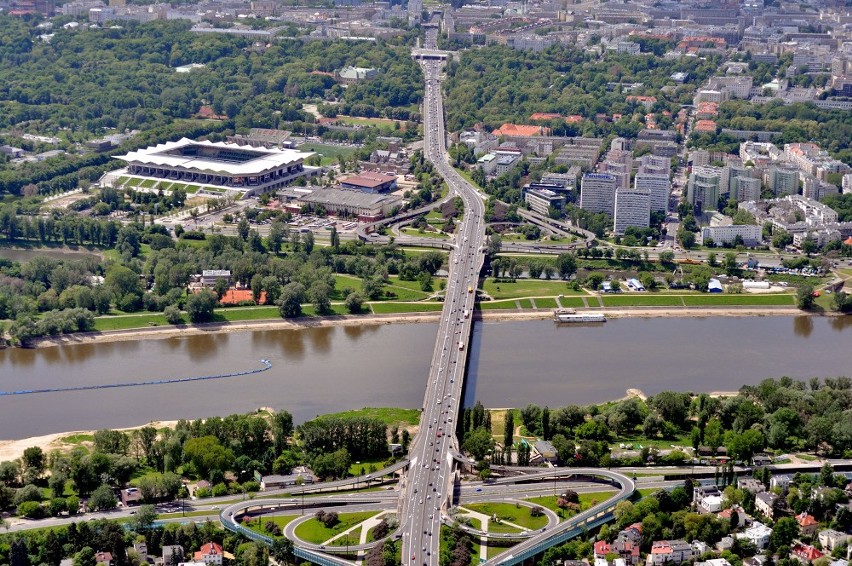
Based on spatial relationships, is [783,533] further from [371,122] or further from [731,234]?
[371,122]

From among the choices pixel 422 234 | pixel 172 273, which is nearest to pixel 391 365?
pixel 172 273

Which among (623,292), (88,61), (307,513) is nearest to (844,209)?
(623,292)

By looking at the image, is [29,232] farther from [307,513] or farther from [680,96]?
[680,96]

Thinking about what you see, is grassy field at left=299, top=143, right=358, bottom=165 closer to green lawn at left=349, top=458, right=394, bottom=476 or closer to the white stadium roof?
the white stadium roof

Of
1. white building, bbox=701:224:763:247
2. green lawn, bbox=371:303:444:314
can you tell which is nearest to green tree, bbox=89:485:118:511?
green lawn, bbox=371:303:444:314

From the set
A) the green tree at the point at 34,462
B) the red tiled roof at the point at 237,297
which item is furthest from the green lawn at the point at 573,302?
the green tree at the point at 34,462
